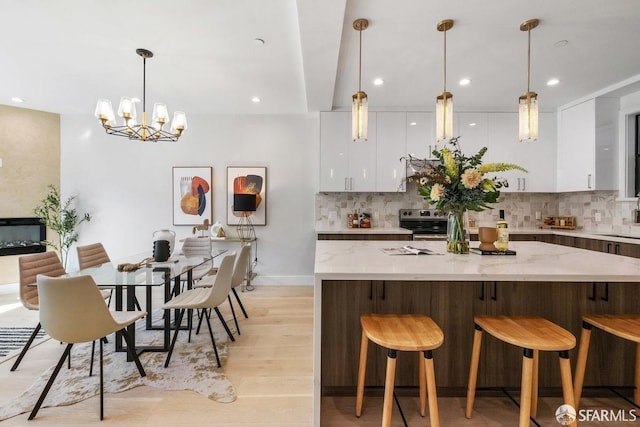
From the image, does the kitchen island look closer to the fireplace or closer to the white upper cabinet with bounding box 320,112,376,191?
the white upper cabinet with bounding box 320,112,376,191

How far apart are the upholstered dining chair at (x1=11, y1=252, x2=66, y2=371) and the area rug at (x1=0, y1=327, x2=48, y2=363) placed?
268 millimetres

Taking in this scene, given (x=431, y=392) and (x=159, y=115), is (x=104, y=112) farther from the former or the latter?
(x=431, y=392)

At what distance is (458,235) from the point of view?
6.85ft

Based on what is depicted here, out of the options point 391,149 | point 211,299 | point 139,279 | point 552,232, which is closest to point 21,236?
point 139,279

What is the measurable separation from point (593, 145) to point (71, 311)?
5387mm

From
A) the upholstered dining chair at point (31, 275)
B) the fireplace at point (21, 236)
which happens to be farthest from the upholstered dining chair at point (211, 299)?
the fireplace at point (21, 236)

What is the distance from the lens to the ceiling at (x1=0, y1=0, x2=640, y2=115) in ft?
7.04

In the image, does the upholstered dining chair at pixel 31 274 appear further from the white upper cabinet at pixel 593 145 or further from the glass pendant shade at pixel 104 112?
the white upper cabinet at pixel 593 145

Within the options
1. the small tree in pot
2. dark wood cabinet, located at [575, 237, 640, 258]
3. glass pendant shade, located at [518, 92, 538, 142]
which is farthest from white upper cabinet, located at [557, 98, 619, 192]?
the small tree in pot

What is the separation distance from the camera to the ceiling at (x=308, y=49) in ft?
7.04

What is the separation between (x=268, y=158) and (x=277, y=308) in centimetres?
224

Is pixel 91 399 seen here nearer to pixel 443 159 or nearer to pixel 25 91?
pixel 443 159

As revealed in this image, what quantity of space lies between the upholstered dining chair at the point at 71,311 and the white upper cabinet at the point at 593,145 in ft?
16.9

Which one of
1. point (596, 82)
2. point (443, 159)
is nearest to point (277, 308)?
point (443, 159)
